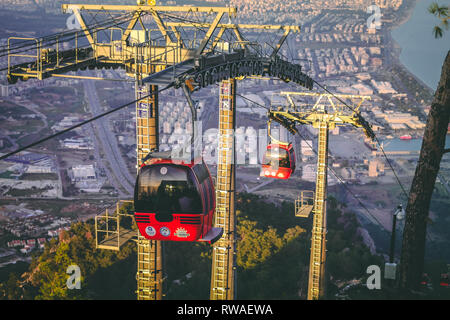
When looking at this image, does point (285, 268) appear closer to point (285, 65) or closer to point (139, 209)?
point (285, 65)

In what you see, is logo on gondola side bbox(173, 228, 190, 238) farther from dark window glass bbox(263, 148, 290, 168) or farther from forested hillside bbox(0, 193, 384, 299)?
dark window glass bbox(263, 148, 290, 168)

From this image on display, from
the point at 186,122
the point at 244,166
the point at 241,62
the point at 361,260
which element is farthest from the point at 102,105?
the point at 241,62

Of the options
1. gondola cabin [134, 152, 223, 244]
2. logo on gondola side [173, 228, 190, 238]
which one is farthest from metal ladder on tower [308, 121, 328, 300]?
logo on gondola side [173, 228, 190, 238]

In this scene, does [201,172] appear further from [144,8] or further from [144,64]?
[144,8]

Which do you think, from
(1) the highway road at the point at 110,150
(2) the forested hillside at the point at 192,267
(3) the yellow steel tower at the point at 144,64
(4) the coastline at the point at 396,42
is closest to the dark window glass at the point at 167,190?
(3) the yellow steel tower at the point at 144,64

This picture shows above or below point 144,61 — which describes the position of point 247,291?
below

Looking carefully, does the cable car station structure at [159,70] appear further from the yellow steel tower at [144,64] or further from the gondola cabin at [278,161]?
the gondola cabin at [278,161]

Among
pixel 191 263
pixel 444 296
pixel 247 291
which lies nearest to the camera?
pixel 444 296
